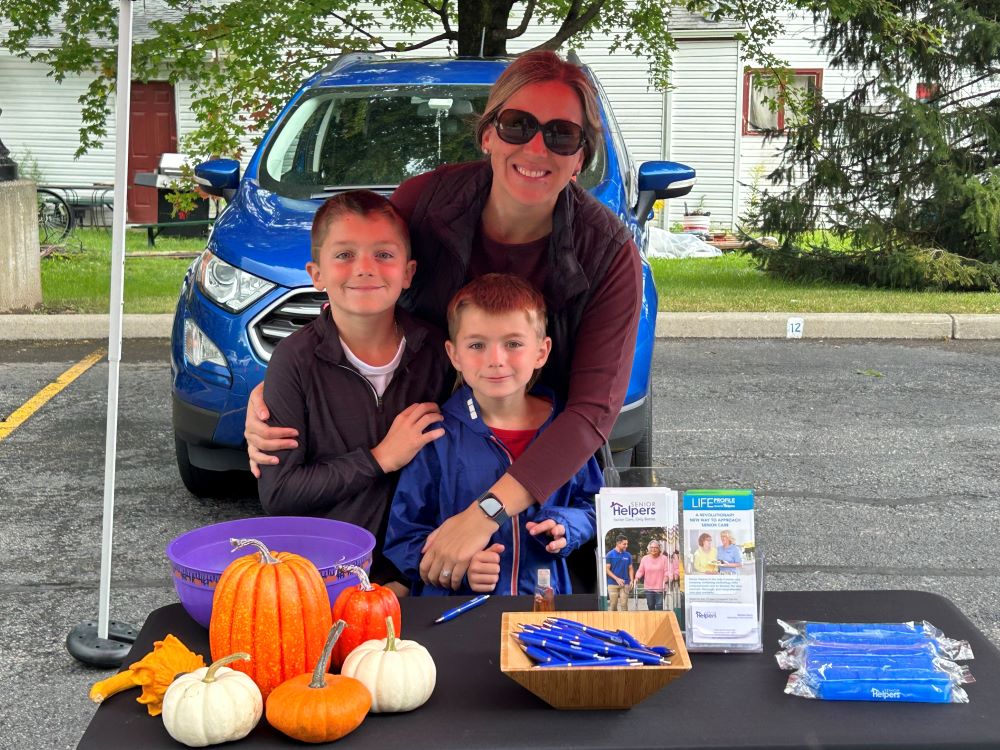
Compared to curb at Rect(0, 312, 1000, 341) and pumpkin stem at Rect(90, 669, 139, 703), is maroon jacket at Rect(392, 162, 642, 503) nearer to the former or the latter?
pumpkin stem at Rect(90, 669, 139, 703)

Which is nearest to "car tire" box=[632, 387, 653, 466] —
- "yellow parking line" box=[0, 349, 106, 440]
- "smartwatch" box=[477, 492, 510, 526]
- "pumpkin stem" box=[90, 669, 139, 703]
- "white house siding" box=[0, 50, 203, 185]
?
"smartwatch" box=[477, 492, 510, 526]

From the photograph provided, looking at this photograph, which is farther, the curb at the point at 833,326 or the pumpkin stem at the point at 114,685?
the curb at the point at 833,326

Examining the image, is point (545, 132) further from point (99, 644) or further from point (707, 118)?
point (707, 118)

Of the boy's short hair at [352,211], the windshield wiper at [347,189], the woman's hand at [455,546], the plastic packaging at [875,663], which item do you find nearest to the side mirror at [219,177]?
the windshield wiper at [347,189]

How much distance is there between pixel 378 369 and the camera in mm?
3148

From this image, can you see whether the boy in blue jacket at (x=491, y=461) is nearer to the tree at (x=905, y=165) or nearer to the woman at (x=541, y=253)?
the woman at (x=541, y=253)

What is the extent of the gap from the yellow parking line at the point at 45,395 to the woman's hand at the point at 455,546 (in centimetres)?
478

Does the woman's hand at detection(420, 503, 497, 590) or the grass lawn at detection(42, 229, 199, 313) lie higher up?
the grass lawn at detection(42, 229, 199, 313)

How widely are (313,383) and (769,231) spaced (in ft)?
33.4

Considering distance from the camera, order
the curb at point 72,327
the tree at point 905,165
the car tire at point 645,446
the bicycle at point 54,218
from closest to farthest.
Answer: the car tire at point 645,446 → the curb at point 72,327 → the tree at point 905,165 → the bicycle at point 54,218

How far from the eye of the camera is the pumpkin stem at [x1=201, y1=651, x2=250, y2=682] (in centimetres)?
181

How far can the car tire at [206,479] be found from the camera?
5.58 meters

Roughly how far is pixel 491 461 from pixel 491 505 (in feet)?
0.58

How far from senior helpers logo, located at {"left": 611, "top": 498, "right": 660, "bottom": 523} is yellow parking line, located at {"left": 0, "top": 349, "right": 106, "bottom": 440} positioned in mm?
5510
